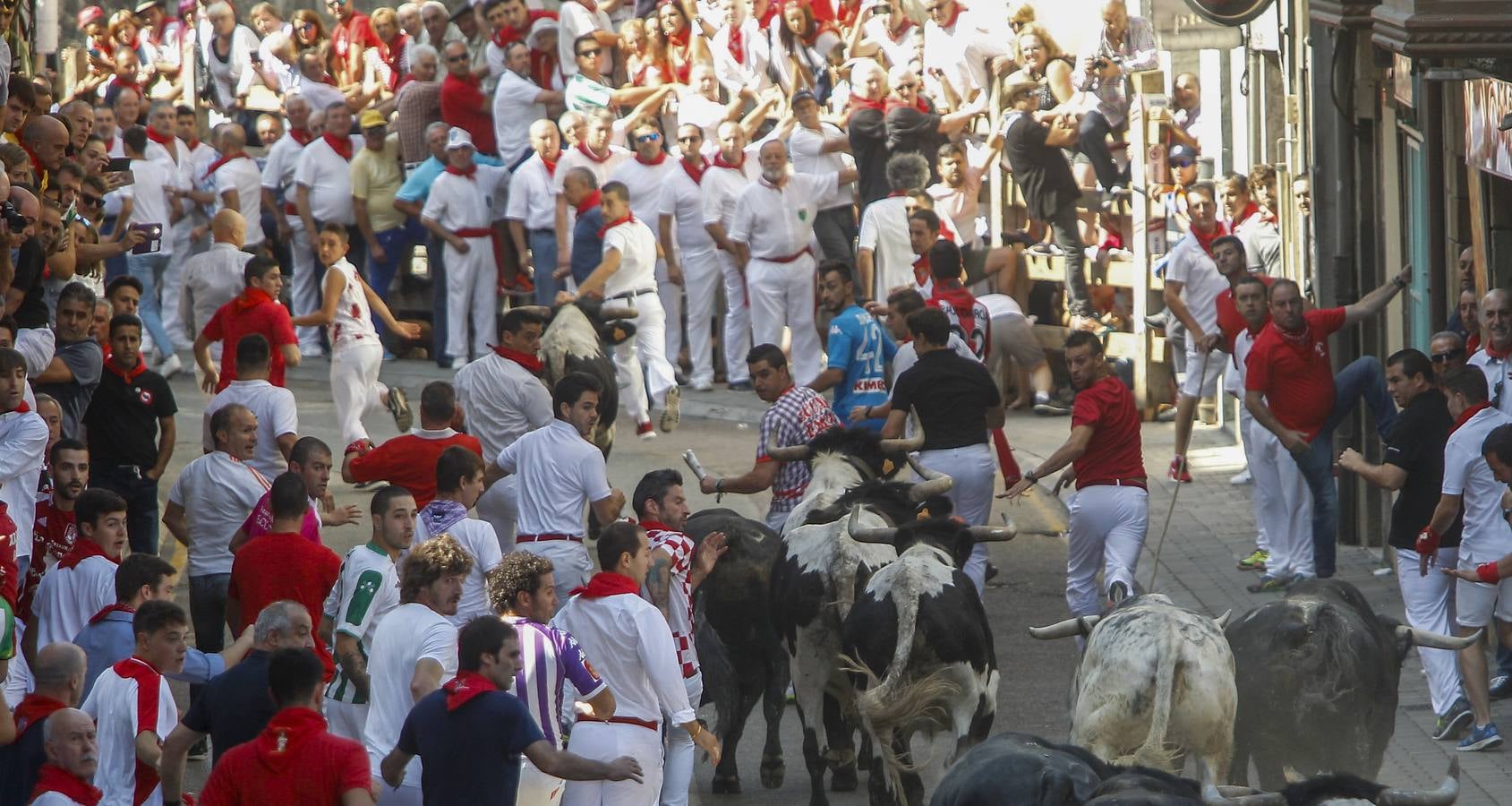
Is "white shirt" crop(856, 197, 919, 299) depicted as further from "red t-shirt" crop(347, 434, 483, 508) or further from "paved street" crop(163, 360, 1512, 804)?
"red t-shirt" crop(347, 434, 483, 508)

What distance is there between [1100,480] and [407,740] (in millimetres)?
5543

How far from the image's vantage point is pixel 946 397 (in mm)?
12062

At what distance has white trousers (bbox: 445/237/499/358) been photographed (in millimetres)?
20719

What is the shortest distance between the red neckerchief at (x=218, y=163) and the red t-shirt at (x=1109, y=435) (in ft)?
41.1

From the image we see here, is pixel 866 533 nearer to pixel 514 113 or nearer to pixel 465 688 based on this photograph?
pixel 465 688

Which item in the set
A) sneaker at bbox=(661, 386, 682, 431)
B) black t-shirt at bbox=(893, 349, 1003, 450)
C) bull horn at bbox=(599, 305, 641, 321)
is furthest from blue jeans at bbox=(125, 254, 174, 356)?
black t-shirt at bbox=(893, 349, 1003, 450)

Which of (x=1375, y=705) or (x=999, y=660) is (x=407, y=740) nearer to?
(x=1375, y=705)

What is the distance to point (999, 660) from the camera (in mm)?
12039

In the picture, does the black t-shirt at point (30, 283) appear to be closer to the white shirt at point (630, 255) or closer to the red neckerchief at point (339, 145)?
the white shirt at point (630, 255)

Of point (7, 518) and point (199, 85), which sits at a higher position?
Result: point (199, 85)

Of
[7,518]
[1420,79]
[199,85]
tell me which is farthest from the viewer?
[199,85]

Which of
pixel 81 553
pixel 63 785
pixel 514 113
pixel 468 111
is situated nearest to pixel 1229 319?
pixel 81 553

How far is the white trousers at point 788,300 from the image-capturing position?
1897cm

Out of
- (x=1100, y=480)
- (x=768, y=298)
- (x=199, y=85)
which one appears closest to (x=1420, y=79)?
(x=1100, y=480)
